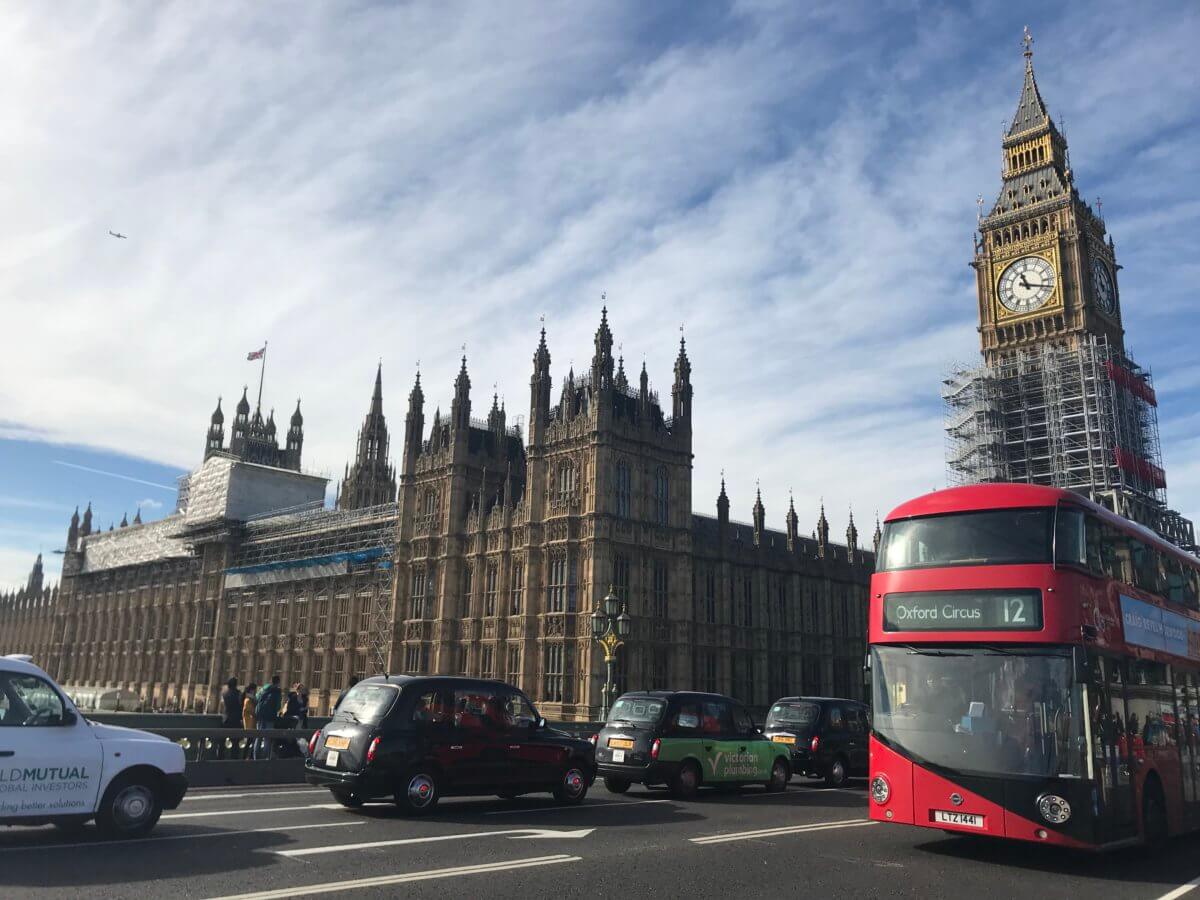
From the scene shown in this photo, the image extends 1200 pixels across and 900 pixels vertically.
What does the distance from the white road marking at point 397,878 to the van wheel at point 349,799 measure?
4227mm

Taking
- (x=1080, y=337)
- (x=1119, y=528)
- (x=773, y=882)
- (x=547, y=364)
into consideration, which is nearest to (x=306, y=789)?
(x=773, y=882)

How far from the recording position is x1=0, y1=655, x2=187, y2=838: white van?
1005 centimetres

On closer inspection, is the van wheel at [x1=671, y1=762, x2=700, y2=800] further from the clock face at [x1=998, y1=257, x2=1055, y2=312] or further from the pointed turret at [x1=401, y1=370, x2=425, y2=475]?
the clock face at [x1=998, y1=257, x2=1055, y2=312]

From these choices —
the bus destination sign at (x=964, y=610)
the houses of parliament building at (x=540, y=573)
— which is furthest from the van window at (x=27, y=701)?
the houses of parliament building at (x=540, y=573)

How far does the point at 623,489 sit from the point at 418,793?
30768 millimetres

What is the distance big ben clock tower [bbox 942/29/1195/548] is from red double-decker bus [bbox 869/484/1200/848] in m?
54.5

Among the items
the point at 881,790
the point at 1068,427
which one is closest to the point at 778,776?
the point at 881,790

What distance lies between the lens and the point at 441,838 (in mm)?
11688

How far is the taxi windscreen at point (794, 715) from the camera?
21.5 metres

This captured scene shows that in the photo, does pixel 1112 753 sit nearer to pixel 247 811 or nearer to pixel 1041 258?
pixel 247 811

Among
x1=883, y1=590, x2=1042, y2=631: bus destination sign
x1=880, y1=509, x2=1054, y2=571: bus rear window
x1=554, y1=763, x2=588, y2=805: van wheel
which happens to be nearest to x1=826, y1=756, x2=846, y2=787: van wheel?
x1=554, y1=763, x2=588, y2=805: van wheel

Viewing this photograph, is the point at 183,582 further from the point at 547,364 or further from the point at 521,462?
the point at 547,364

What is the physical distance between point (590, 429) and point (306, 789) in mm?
27817

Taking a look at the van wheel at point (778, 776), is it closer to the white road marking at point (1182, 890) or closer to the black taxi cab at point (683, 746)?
the black taxi cab at point (683, 746)
